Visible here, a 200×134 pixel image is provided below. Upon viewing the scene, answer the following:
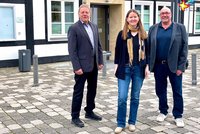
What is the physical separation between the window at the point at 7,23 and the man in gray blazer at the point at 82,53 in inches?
264

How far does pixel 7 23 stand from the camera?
11.1 m

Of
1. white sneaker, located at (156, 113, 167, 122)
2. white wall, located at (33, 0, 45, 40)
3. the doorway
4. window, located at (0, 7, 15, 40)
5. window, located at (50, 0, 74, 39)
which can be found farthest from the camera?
the doorway

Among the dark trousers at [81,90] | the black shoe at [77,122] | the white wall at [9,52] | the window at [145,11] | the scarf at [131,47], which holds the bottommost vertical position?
the black shoe at [77,122]

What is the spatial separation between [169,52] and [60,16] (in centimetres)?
784

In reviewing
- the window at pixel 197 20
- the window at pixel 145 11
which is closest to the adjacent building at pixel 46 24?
the window at pixel 145 11

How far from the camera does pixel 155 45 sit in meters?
5.07

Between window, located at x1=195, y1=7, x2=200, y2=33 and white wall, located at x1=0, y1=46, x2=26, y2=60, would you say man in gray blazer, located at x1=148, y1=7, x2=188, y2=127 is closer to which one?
white wall, located at x1=0, y1=46, x2=26, y2=60

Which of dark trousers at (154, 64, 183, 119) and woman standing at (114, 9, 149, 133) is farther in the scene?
dark trousers at (154, 64, 183, 119)

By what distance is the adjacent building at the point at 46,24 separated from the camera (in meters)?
11.1

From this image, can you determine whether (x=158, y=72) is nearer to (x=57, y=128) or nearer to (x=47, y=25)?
(x=57, y=128)

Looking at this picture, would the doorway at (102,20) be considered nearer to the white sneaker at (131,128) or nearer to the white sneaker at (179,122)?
the white sneaker at (179,122)

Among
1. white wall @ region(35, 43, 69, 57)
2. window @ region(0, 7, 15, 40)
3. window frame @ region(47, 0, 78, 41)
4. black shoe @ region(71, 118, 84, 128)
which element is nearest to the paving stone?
black shoe @ region(71, 118, 84, 128)

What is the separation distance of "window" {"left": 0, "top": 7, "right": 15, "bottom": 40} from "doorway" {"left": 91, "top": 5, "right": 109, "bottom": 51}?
3659 mm

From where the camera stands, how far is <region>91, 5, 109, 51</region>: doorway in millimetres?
13477
